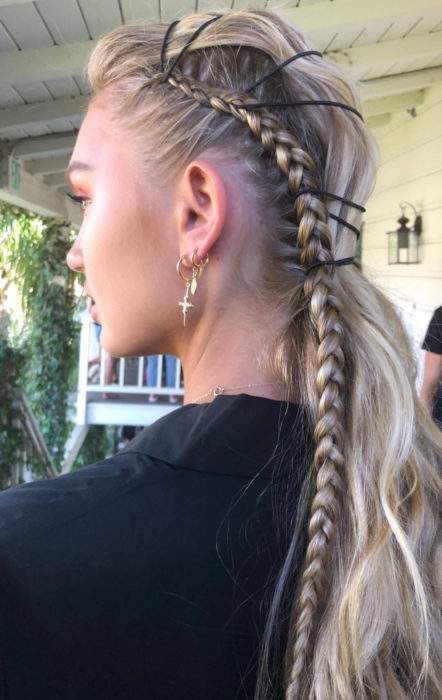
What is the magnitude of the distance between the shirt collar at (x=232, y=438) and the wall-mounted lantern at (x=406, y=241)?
4.40m

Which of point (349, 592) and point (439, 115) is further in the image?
point (439, 115)

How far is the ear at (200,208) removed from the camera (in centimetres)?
71

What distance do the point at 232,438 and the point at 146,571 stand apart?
16 centimetres

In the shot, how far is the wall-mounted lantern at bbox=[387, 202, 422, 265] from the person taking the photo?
15.8ft

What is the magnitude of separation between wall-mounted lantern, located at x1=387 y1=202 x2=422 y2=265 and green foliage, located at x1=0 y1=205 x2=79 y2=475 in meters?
3.13

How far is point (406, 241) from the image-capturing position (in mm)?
4871

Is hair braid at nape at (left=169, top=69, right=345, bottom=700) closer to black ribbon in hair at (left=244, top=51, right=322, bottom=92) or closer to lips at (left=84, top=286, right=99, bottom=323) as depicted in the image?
black ribbon in hair at (left=244, top=51, right=322, bottom=92)

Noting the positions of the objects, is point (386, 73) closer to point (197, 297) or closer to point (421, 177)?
point (421, 177)

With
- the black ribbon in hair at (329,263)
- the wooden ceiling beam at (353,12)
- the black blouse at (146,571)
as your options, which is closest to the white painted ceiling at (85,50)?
the wooden ceiling beam at (353,12)

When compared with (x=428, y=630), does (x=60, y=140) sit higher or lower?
higher

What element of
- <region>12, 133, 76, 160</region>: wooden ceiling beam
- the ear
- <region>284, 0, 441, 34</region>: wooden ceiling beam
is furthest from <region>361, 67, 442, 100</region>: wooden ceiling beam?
the ear

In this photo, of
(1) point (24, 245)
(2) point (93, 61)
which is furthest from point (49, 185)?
(2) point (93, 61)

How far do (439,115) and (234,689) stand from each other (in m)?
4.59

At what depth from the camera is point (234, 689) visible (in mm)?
Result: 595
